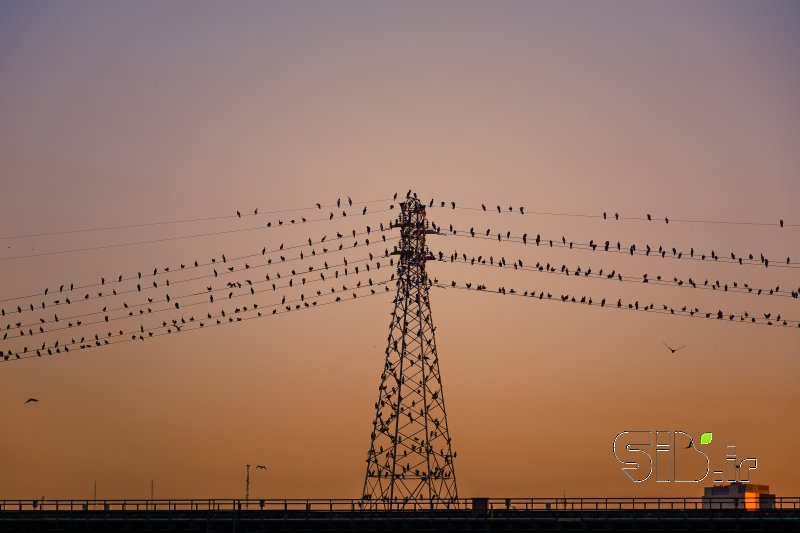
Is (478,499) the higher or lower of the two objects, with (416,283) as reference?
lower

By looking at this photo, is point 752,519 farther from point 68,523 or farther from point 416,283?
point 68,523

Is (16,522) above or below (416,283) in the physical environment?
below

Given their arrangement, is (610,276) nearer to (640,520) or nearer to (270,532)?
(640,520)

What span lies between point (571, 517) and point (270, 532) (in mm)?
19799

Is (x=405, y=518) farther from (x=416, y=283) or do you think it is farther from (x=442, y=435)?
(x=416, y=283)

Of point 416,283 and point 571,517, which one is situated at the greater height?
point 416,283

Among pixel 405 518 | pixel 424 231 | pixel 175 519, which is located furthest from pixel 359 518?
pixel 424 231

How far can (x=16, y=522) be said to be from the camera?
12088 cm

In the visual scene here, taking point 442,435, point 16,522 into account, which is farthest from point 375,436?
point 16,522

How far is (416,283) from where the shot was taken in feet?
398

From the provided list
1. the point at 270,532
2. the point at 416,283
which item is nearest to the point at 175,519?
the point at 270,532

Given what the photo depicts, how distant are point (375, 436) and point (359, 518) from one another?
6.18 metres

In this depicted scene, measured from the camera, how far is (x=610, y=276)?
121250mm

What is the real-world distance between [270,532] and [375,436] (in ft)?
31.4
